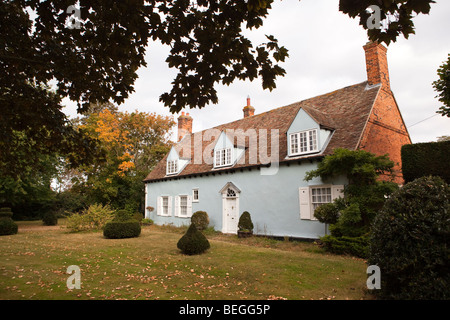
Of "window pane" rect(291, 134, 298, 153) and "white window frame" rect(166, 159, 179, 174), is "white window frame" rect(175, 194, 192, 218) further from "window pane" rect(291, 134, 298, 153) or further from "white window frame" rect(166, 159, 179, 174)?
"window pane" rect(291, 134, 298, 153)

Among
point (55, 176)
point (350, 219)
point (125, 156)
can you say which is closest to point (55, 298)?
point (350, 219)

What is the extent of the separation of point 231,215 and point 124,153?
14.6 m

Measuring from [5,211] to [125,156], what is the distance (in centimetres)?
992

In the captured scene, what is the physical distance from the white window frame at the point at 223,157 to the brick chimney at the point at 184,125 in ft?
32.9

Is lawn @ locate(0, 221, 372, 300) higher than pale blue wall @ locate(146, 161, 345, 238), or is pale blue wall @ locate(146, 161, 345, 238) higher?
pale blue wall @ locate(146, 161, 345, 238)

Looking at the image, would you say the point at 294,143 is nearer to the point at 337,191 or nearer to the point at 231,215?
the point at 337,191

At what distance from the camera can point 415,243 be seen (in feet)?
15.7

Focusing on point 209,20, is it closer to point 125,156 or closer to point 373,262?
point 373,262

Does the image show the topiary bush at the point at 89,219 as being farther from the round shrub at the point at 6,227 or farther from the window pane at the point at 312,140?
the window pane at the point at 312,140

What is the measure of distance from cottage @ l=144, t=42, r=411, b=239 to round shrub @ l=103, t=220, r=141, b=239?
527 cm

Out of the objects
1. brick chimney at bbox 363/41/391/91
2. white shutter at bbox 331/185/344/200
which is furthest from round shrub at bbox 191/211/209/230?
brick chimney at bbox 363/41/391/91

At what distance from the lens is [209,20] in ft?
16.6

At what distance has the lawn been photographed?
5.93m

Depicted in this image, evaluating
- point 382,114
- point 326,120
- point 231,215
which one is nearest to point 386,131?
point 382,114
